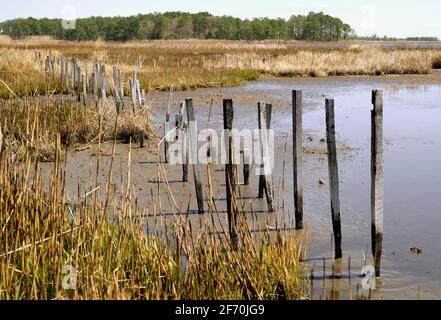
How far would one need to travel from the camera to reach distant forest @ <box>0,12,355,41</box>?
408 feet

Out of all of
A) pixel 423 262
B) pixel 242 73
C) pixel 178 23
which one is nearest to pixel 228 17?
pixel 178 23

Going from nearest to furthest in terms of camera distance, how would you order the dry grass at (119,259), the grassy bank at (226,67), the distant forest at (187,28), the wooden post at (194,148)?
the dry grass at (119,259) → the wooden post at (194,148) → the grassy bank at (226,67) → the distant forest at (187,28)

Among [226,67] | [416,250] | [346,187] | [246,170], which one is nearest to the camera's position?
[416,250]

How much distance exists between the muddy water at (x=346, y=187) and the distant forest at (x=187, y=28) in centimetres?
10511

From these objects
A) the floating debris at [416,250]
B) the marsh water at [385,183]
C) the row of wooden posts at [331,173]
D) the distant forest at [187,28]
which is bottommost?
the floating debris at [416,250]

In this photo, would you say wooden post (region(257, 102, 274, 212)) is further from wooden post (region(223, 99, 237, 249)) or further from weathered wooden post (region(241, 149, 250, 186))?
wooden post (region(223, 99, 237, 249))

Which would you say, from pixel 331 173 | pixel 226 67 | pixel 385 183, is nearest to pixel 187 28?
pixel 226 67

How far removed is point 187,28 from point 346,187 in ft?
417

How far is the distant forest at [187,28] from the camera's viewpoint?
124438 millimetres

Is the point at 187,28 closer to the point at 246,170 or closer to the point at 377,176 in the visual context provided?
the point at 246,170

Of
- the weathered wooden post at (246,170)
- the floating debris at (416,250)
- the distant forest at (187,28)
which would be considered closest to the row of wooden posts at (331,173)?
the floating debris at (416,250)

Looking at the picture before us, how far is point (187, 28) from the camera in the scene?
438 feet

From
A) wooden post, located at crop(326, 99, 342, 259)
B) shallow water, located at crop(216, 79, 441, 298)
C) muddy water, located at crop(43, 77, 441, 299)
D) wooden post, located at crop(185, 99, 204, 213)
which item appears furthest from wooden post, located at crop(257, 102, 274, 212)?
wooden post, located at crop(326, 99, 342, 259)

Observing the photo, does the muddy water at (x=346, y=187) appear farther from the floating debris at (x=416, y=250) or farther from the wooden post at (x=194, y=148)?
the wooden post at (x=194, y=148)
